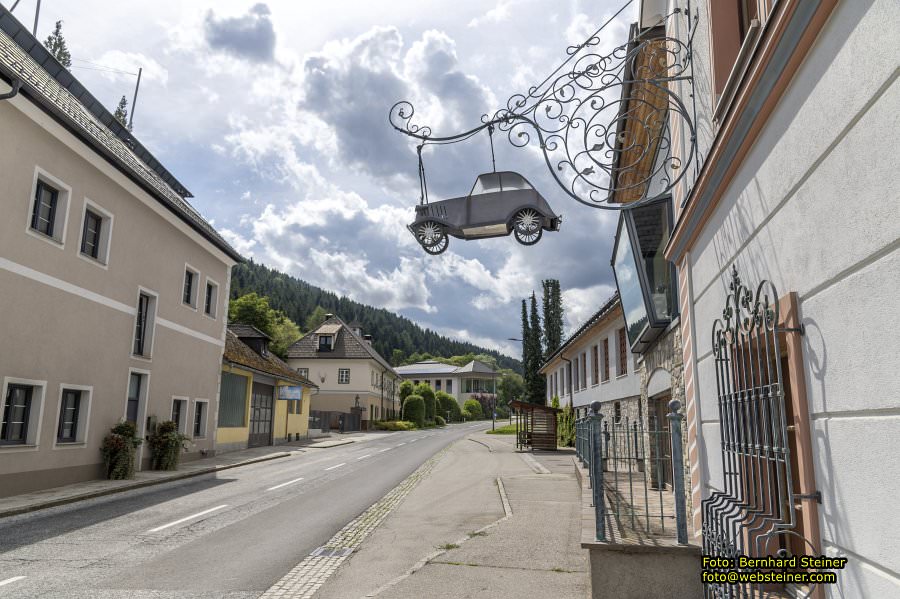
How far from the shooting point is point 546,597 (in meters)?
6.05

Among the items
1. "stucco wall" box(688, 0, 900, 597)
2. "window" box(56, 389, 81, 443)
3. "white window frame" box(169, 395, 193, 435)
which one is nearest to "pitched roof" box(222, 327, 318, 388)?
"white window frame" box(169, 395, 193, 435)

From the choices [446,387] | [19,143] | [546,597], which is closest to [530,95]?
[546,597]

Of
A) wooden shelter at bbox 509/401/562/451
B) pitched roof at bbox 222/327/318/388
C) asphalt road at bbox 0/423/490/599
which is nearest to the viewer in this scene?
asphalt road at bbox 0/423/490/599

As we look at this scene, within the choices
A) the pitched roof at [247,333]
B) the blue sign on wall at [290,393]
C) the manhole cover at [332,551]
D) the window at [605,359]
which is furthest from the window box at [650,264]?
the pitched roof at [247,333]

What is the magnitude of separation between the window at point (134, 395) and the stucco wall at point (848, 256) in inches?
742

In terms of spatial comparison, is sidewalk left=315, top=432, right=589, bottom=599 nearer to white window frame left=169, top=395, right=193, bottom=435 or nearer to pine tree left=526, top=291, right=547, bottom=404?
white window frame left=169, top=395, right=193, bottom=435

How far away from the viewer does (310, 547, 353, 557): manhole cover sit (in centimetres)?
794

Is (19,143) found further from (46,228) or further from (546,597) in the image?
(546,597)

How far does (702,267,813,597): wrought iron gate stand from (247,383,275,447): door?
89.2 feet

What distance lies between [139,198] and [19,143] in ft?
17.1

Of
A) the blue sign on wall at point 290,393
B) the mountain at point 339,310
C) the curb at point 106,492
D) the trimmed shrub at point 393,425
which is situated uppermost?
the mountain at point 339,310

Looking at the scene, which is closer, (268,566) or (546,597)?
(546,597)

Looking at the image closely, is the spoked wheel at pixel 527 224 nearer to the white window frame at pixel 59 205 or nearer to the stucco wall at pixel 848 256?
the stucco wall at pixel 848 256

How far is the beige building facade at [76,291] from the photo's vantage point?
42.6 ft
